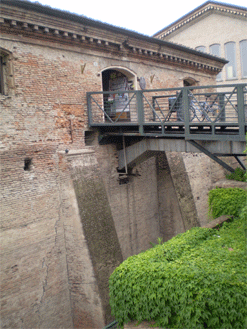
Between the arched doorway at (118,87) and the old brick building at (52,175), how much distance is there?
4.61 feet

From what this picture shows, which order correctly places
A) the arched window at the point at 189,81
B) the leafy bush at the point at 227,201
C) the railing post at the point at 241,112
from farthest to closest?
the arched window at the point at 189,81 < the leafy bush at the point at 227,201 < the railing post at the point at 241,112

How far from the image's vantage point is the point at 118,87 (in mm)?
12859

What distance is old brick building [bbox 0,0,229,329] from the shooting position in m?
8.51

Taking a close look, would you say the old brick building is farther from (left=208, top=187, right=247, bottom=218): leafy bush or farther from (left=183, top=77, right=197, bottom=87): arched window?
(left=183, top=77, right=197, bottom=87): arched window

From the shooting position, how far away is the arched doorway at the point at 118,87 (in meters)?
12.1

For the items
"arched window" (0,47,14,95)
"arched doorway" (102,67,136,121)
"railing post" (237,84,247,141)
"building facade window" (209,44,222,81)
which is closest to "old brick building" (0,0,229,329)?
"arched window" (0,47,14,95)

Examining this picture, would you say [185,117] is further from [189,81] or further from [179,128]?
[189,81]

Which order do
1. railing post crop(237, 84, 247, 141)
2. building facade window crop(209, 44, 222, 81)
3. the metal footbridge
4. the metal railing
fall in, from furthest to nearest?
building facade window crop(209, 44, 222, 81) → the metal footbridge → the metal railing → railing post crop(237, 84, 247, 141)

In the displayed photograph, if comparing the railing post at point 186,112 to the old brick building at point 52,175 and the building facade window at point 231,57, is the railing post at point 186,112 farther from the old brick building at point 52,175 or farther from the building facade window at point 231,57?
the building facade window at point 231,57

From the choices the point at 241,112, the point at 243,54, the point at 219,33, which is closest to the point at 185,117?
the point at 241,112

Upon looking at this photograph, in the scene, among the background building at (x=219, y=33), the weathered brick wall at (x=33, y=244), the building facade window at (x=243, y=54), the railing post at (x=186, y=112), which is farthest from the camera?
the building facade window at (x=243, y=54)

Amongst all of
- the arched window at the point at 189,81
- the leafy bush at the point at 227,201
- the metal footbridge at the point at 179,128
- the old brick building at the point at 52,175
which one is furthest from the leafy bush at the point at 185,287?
the arched window at the point at 189,81

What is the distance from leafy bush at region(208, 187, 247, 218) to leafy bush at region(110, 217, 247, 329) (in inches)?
87.4

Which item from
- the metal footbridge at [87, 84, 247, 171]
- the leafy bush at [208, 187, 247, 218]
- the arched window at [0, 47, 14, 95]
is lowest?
the leafy bush at [208, 187, 247, 218]
